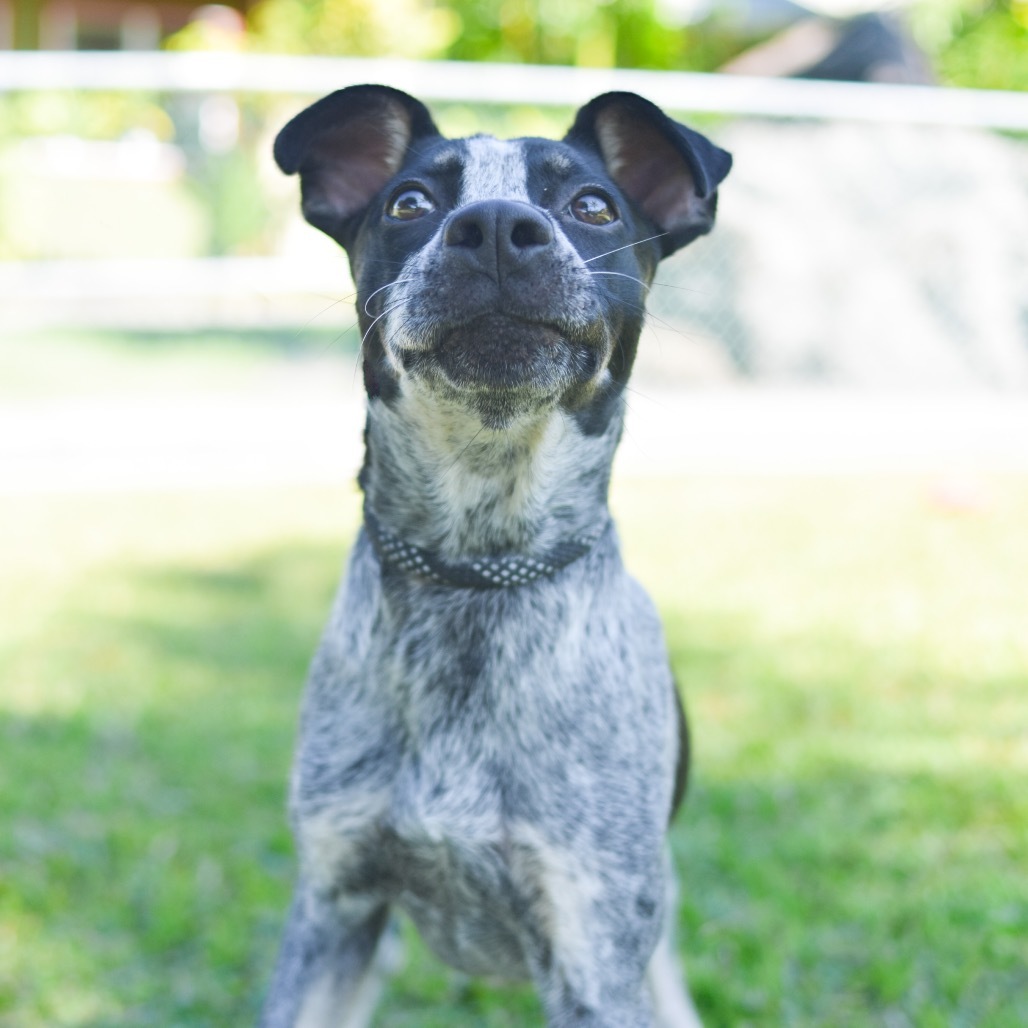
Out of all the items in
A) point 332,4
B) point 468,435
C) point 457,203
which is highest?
point 332,4

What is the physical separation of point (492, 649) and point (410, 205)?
0.90 metres

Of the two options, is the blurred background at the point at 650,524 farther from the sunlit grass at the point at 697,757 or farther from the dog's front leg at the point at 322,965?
the dog's front leg at the point at 322,965

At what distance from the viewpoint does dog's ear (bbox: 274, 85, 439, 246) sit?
9.01ft

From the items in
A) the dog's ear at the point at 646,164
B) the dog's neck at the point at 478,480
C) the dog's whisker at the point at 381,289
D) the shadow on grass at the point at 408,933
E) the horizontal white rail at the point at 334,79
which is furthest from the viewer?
the horizontal white rail at the point at 334,79

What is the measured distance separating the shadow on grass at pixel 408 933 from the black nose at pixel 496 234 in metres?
1.97

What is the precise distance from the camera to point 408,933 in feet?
11.7

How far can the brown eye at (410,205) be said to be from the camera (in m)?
2.55

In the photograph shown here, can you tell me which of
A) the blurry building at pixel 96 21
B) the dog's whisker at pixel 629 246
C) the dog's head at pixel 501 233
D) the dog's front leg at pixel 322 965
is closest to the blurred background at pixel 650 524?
the dog's front leg at pixel 322 965

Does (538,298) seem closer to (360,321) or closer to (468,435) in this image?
(468,435)

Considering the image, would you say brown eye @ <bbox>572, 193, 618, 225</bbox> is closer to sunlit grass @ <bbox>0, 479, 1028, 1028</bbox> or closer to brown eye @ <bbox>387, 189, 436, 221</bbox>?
brown eye @ <bbox>387, 189, 436, 221</bbox>

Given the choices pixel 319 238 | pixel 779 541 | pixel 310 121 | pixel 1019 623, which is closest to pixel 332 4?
pixel 319 238

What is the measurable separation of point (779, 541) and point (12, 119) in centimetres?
567

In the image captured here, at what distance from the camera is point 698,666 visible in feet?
17.7

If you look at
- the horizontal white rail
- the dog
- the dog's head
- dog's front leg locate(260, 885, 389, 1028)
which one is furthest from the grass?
→ the horizontal white rail
